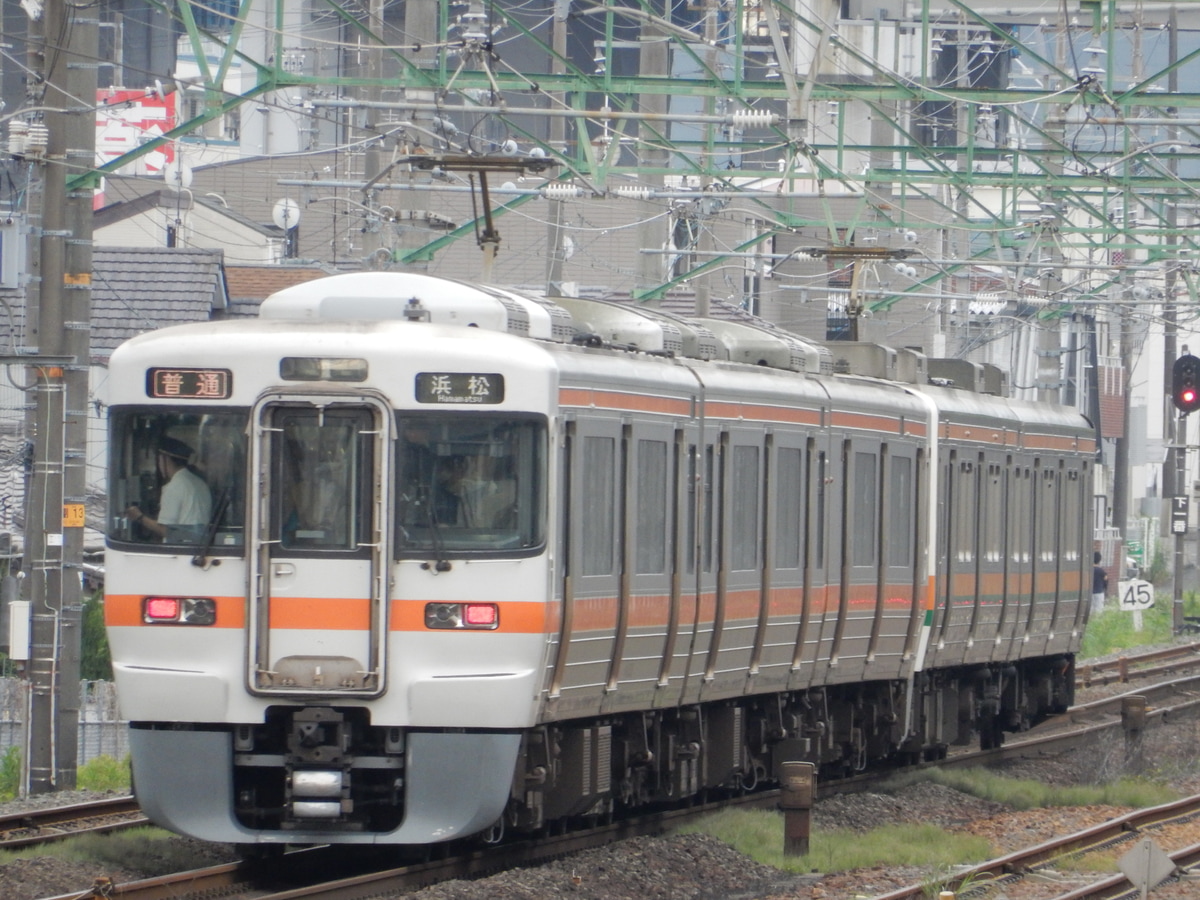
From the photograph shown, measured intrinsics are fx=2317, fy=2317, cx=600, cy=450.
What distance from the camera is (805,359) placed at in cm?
Answer: 1441

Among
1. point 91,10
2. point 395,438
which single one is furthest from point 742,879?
point 91,10

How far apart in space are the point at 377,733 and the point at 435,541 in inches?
34.2

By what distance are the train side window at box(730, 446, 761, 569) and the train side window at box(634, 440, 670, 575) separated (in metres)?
1.01

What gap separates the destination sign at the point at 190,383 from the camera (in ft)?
33.2

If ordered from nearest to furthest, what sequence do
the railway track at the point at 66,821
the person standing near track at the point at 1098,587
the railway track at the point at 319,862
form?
the railway track at the point at 319,862
the railway track at the point at 66,821
the person standing near track at the point at 1098,587

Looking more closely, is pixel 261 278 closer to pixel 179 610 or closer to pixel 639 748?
pixel 639 748

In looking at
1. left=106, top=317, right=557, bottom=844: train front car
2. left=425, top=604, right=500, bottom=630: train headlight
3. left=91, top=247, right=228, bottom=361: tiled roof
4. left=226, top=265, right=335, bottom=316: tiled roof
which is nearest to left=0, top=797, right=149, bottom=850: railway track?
left=106, top=317, right=557, bottom=844: train front car

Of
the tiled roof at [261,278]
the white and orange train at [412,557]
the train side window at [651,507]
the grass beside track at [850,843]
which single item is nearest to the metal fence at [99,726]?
the grass beside track at [850,843]

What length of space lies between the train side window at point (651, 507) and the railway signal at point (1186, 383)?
18986 mm

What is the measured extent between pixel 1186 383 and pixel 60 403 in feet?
61.6

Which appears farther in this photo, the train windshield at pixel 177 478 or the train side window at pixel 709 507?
the train side window at pixel 709 507

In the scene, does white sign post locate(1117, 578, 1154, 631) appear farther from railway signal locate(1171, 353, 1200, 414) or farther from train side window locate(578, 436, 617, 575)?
train side window locate(578, 436, 617, 575)

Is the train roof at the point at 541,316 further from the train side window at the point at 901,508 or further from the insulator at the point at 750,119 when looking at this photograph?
the insulator at the point at 750,119

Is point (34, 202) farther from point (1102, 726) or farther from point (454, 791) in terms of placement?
point (454, 791)
